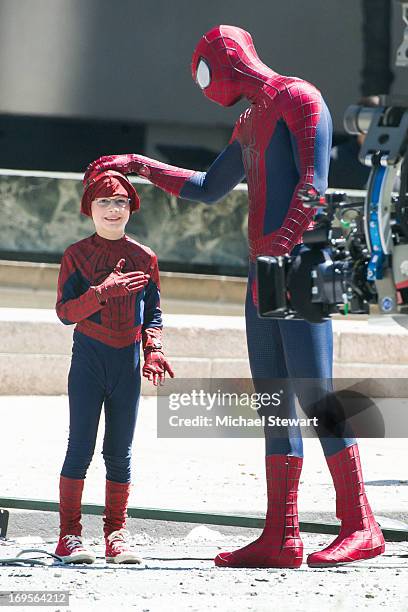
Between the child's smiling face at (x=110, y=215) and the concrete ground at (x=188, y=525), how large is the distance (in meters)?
1.26

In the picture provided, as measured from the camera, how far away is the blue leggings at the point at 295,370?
17.5ft

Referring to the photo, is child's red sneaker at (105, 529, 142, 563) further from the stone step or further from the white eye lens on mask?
the stone step

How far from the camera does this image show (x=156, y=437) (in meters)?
8.97

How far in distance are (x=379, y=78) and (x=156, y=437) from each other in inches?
179

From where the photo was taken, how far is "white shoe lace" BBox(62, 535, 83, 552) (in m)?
5.49

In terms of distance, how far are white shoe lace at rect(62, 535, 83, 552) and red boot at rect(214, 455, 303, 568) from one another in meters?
0.58

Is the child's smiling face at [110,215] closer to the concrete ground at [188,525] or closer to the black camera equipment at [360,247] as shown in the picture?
the black camera equipment at [360,247]

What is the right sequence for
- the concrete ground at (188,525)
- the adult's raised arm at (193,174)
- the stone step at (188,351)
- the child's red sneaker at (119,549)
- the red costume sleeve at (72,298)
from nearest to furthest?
the concrete ground at (188,525), the red costume sleeve at (72,298), the child's red sneaker at (119,549), the adult's raised arm at (193,174), the stone step at (188,351)

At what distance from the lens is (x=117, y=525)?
555cm

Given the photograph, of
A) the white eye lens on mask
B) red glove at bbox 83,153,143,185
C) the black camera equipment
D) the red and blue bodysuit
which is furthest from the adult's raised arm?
the black camera equipment

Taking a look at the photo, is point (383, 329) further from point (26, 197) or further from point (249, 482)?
point (26, 197)

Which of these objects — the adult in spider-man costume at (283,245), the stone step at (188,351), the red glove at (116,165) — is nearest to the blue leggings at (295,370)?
the adult in spider-man costume at (283,245)

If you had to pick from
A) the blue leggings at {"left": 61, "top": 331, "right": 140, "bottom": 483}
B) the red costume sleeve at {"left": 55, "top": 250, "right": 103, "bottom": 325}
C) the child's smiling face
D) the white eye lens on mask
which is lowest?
the blue leggings at {"left": 61, "top": 331, "right": 140, "bottom": 483}

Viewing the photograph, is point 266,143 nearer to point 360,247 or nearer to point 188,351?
point 360,247
